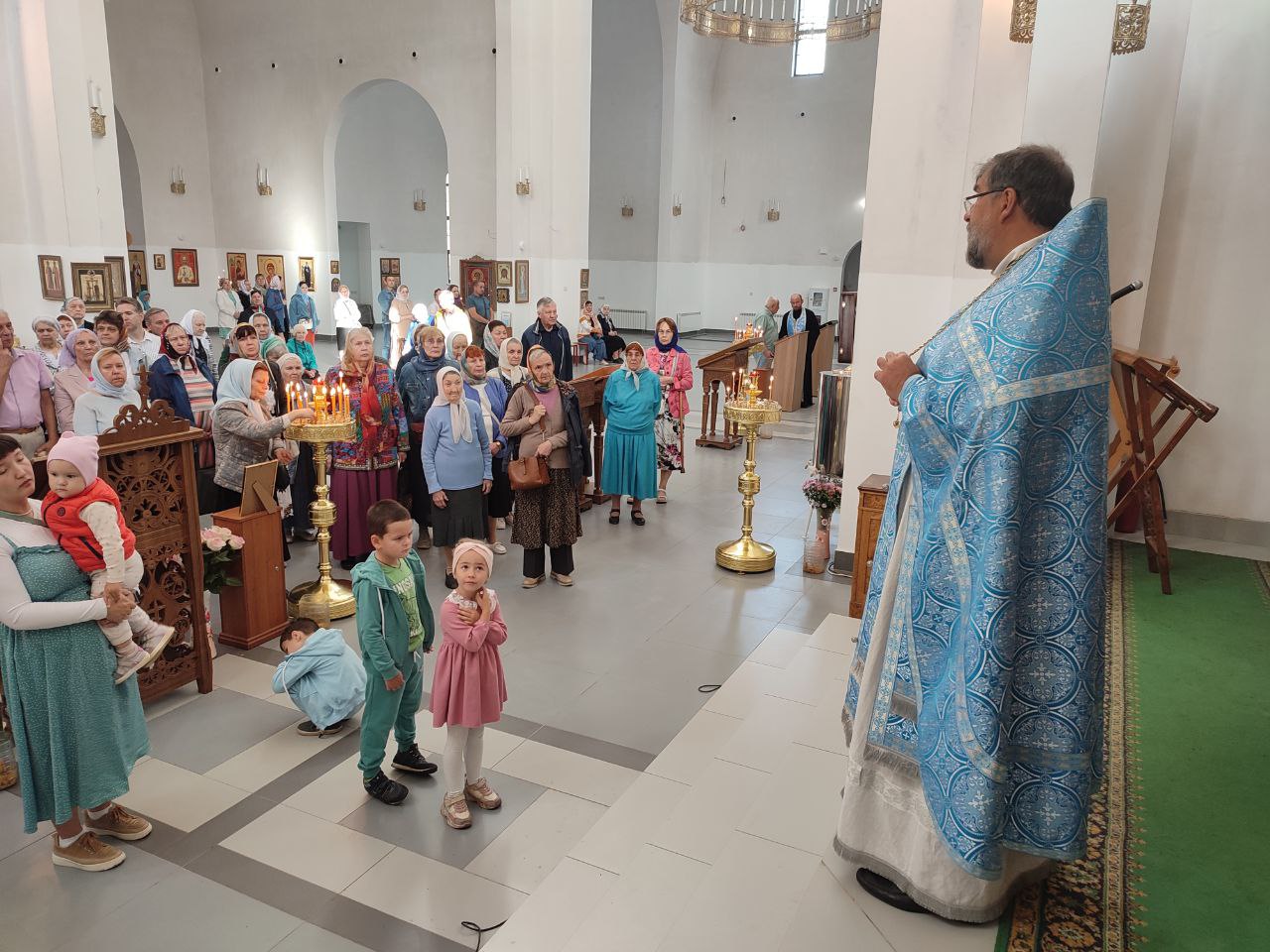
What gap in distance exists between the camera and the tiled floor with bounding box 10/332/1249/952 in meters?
2.92

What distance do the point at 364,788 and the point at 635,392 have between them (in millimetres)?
4637

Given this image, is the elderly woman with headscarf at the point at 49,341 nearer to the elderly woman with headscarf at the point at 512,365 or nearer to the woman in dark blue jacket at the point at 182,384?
the woman in dark blue jacket at the point at 182,384

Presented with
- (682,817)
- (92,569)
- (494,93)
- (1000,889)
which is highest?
(494,93)

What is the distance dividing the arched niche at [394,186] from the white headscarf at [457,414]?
2050 cm

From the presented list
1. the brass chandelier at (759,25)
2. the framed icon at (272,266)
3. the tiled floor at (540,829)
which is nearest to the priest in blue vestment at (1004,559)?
the tiled floor at (540,829)

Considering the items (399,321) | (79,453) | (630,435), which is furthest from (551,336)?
(79,453)

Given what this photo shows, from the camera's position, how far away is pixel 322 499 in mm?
6129

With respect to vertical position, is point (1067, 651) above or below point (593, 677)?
above

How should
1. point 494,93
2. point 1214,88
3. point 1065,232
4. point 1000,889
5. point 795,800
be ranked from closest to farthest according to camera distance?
point 1065,232 < point 1000,889 < point 795,800 < point 1214,88 < point 494,93

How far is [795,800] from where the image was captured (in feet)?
11.3

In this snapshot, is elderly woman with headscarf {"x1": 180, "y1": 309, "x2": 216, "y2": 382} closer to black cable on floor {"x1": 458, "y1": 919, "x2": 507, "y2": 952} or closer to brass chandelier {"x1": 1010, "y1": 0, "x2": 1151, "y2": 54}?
black cable on floor {"x1": 458, "y1": 919, "x2": 507, "y2": 952}

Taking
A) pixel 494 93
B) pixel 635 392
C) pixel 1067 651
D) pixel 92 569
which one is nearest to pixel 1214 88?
pixel 635 392

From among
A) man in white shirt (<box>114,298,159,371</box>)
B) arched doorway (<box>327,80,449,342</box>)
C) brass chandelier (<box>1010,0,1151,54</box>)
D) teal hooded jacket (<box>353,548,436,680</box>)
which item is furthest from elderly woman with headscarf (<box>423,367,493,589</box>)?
arched doorway (<box>327,80,449,342</box>)

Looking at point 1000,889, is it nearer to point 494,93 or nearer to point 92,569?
point 92,569
